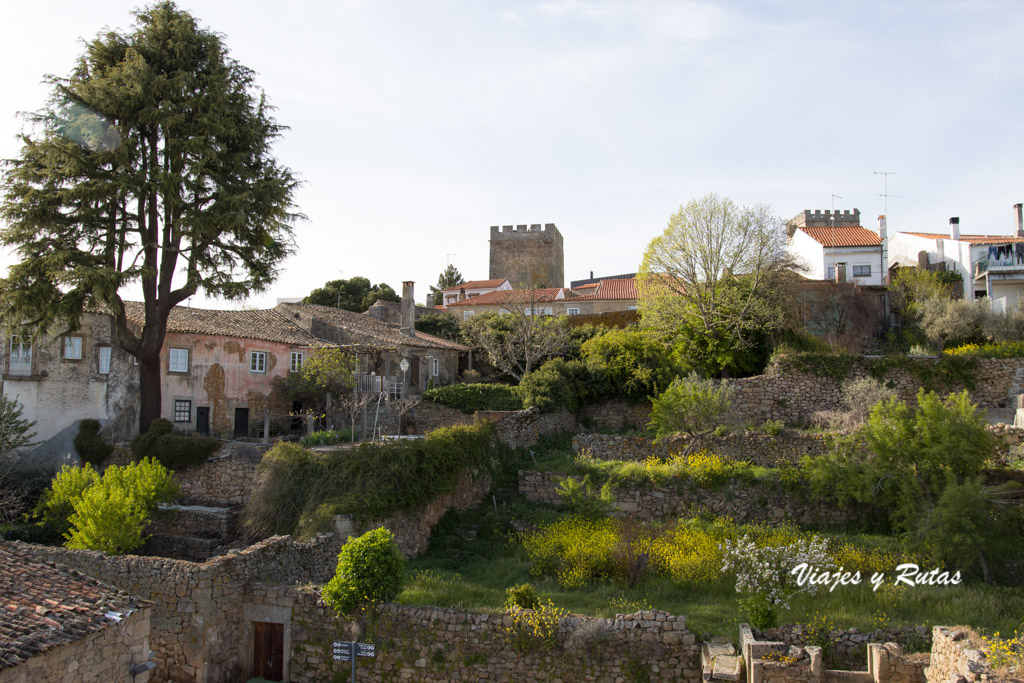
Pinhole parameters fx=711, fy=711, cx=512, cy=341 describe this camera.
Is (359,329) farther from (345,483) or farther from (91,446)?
(345,483)

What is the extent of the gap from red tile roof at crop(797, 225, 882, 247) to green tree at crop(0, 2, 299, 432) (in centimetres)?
2642

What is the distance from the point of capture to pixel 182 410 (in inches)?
1000

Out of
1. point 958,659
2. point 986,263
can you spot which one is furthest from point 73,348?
point 986,263

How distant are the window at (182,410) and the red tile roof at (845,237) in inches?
1191

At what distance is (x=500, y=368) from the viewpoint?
33.5 metres

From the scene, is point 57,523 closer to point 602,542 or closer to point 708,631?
point 602,542

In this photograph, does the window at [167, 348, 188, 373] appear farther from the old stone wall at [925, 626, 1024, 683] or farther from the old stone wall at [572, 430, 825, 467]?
the old stone wall at [925, 626, 1024, 683]

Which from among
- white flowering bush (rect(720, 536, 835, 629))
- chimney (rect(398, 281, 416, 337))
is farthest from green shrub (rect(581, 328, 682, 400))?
white flowering bush (rect(720, 536, 835, 629))

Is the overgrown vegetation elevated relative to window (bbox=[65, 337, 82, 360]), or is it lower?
lower

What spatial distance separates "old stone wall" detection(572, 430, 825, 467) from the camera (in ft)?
65.9

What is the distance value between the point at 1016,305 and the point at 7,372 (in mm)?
38538

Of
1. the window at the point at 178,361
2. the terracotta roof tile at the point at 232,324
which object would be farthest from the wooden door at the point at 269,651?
the terracotta roof tile at the point at 232,324

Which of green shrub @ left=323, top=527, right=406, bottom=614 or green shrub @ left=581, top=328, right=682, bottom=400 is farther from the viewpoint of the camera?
green shrub @ left=581, top=328, right=682, bottom=400

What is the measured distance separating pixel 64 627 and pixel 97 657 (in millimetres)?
873
